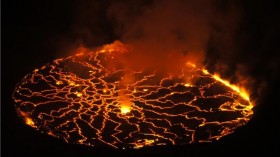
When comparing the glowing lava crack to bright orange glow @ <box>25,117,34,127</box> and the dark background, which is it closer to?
bright orange glow @ <box>25,117,34,127</box>

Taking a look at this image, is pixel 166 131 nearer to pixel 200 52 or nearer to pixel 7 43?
pixel 200 52

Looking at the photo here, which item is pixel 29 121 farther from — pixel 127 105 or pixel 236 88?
pixel 236 88

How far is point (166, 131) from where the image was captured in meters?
3.29

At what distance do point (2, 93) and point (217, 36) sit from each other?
8.11 feet

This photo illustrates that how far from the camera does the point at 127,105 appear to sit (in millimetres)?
3672

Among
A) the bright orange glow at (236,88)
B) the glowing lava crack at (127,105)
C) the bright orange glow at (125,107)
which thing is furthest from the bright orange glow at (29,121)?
the bright orange glow at (236,88)

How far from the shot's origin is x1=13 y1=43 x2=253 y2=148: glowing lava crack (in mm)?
3225

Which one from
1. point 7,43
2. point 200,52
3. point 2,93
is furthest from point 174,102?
point 7,43

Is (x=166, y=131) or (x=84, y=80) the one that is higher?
(x=84, y=80)

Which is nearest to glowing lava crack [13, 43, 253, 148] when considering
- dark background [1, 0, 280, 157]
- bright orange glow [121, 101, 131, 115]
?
bright orange glow [121, 101, 131, 115]

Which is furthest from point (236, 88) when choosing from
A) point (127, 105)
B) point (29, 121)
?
point (29, 121)

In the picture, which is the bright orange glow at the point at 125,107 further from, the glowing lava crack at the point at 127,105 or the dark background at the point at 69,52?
the dark background at the point at 69,52

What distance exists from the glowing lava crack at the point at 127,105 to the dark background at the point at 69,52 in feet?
0.47

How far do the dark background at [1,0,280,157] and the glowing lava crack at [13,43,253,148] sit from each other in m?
0.14
